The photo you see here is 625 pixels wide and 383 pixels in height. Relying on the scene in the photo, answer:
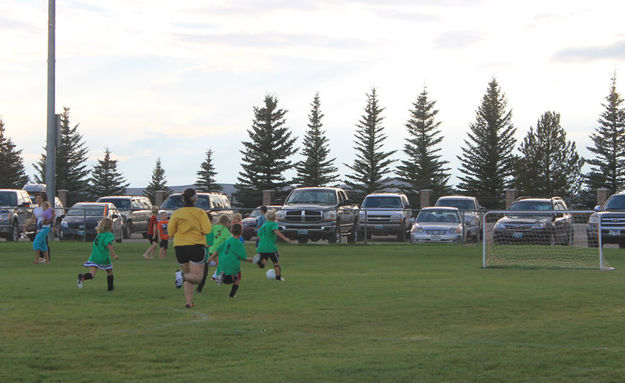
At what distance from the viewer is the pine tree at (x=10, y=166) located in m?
88.9

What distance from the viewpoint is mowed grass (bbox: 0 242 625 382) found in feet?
25.2

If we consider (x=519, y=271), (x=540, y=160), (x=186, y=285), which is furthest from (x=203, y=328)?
(x=540, y=160)

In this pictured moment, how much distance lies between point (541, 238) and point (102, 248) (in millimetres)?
18156

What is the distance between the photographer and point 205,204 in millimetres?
37812

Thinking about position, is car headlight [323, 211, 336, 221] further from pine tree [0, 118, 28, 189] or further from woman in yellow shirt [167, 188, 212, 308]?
pine tree [0, 118, 28, 189]

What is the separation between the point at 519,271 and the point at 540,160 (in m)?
66.5

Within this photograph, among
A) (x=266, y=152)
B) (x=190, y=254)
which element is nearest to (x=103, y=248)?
(x=190, y=254)

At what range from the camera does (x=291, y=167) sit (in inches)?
3248

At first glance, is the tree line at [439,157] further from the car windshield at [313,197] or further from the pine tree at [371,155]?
the car windshield at [313,197]

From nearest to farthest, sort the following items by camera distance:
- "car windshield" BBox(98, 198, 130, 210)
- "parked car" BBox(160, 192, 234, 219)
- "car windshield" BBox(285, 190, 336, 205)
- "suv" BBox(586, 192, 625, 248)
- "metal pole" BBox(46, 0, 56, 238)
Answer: "suv" BBox(586, 192, 625, 248), "metal pole" BBox(46, 0, 56, 238), "car windshield" BBox(285, 190, 336, 205), "parked car" BBox(160, 192, 234, 219), "car windshield" BBox(98, 198, 130, 210)

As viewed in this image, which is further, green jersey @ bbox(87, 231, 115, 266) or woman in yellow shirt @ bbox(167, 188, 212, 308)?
green jersey @ bbox(87, 231, 115, 266)

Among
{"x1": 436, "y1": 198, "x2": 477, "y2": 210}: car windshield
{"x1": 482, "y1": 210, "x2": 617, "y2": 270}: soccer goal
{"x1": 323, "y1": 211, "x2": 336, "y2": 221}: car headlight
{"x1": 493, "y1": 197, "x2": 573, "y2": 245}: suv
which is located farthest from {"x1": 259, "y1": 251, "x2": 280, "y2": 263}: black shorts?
{"x1": 436, "y1": 198, "x2": 477, "y2": 210}: car windshield

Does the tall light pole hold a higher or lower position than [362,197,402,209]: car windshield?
higher

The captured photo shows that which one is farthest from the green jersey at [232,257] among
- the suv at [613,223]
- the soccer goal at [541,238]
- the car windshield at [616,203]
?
the car windshield at [616,203]
